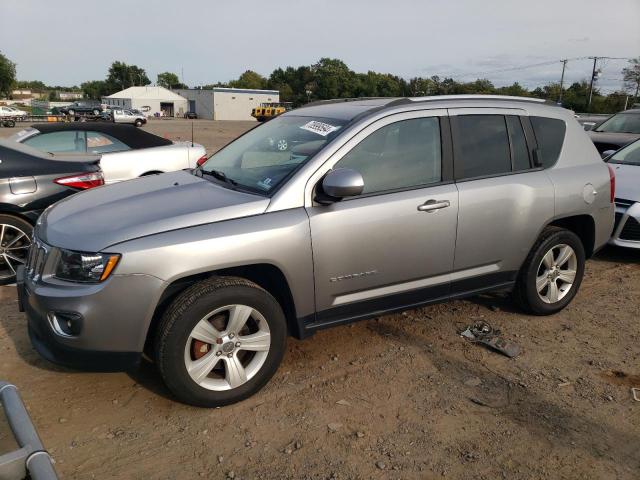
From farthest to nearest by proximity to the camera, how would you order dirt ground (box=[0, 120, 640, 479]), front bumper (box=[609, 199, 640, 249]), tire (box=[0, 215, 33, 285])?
front bumper (box=[609, 199, 640, 249]) → tire (box=[0, 215, 33, 285]) → dirt ground (box=[0, 120, 640, 479])

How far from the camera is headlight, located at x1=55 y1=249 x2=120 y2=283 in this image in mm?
2734

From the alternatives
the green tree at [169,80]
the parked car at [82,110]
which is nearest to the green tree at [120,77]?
the green tree at [169,80]

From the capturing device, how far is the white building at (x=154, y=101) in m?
82.1

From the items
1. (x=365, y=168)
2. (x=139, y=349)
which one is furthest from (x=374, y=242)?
(x=139, y=349)

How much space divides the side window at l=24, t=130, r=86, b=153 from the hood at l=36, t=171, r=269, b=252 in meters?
4.02

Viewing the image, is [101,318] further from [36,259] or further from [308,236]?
[308,236]

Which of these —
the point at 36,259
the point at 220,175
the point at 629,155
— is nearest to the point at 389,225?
the point at 220,175

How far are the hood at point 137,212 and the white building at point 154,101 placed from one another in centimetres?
8414

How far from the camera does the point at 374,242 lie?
337cm

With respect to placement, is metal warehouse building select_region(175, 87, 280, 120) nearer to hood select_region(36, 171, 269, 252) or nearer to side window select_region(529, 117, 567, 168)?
side window select_region(529, 117, 567, 168)

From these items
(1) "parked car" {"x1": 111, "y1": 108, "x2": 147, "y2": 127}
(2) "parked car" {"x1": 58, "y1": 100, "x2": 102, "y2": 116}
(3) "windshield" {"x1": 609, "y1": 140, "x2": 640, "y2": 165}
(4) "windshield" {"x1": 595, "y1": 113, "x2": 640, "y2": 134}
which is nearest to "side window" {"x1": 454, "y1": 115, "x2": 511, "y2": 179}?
(3) "windshield" {"x1": 609, "y1": 140, "x2": 640, "y2": 165}

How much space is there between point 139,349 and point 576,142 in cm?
392

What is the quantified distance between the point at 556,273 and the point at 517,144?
120cm

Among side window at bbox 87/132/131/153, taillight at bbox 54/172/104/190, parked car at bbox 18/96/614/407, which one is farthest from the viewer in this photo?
side window at bbox 87/132/131/153
